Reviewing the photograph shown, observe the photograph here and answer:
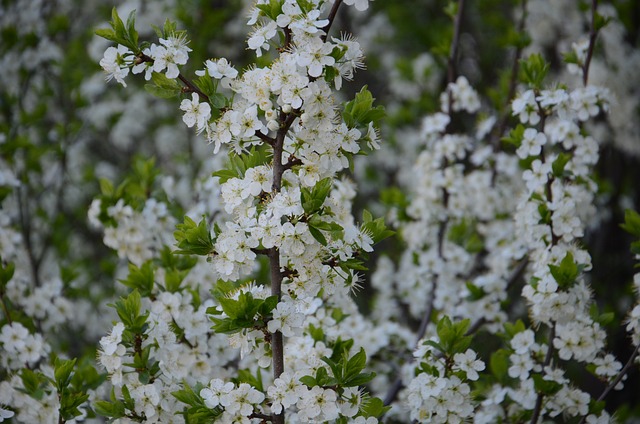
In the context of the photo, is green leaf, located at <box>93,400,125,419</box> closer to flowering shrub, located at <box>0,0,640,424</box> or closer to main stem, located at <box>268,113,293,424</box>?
flowering shrub, located at <box>0,0,640,424</box>

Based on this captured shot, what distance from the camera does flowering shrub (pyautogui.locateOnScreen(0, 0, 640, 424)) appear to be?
7.53 feet

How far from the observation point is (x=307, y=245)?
224cm

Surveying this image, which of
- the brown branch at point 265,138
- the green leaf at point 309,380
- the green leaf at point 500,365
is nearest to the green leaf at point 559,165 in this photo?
the green leaf at point 500,365

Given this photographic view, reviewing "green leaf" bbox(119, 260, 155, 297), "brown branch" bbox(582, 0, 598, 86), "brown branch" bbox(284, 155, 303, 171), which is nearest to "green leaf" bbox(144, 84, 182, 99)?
"brown branch" bbox(284, 155, 303, 171)

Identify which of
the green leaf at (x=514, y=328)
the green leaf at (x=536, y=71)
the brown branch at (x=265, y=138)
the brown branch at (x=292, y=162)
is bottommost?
the green leaf at (x=514, y=328)

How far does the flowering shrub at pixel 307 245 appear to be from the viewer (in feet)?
7.53

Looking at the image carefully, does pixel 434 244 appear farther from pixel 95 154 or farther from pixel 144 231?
pixel 95 154

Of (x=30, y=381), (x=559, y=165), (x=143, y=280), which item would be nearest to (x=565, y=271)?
(x=559, y=165)

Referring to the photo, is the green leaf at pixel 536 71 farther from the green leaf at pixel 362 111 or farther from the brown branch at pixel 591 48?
the green leaf at pixel 362 111

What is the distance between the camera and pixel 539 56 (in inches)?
131

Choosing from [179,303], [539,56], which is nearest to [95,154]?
[179,303]

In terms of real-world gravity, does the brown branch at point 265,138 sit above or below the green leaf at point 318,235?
above

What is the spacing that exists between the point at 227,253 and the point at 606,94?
232cm

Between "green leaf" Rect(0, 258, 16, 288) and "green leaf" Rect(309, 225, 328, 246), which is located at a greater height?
"green leaf" Rect(0, 258, 16, 288)
